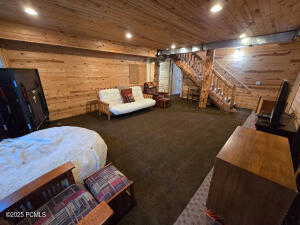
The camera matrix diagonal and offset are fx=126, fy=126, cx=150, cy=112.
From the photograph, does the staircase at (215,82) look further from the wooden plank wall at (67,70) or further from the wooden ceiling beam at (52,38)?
the wooden plank wall at (67,70)

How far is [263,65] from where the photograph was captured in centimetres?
442

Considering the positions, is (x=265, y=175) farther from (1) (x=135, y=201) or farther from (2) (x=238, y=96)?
(2) (x=238, y=96)

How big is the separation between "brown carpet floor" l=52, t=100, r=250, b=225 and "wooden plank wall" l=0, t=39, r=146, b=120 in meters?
0.54

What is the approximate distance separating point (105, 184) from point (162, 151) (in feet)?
4.24

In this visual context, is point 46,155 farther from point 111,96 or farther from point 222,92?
point 222,92

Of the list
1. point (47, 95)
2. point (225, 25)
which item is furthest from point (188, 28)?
point (47, 95)

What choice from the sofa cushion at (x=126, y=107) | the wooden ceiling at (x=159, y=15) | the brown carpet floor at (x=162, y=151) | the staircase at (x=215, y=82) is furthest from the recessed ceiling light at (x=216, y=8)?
the staircase at (x=215, y=82)

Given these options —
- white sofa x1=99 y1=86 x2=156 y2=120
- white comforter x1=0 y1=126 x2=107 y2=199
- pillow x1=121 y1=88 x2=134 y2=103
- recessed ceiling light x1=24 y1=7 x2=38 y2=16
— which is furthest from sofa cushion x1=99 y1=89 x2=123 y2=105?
white comforter x1=0 y1=126 x2=107 y2=199

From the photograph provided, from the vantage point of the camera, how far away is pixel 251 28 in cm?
275

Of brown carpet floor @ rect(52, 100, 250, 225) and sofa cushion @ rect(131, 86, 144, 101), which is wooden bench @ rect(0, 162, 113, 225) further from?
sofa cushion @ rect(131, 86, 144, 101)

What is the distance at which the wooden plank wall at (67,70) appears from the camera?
3.01 metres

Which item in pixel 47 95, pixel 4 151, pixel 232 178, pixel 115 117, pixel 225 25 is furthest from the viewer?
pixel 115 117

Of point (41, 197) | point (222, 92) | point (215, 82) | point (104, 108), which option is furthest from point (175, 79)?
point (41, 197)

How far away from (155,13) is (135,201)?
2693mm
